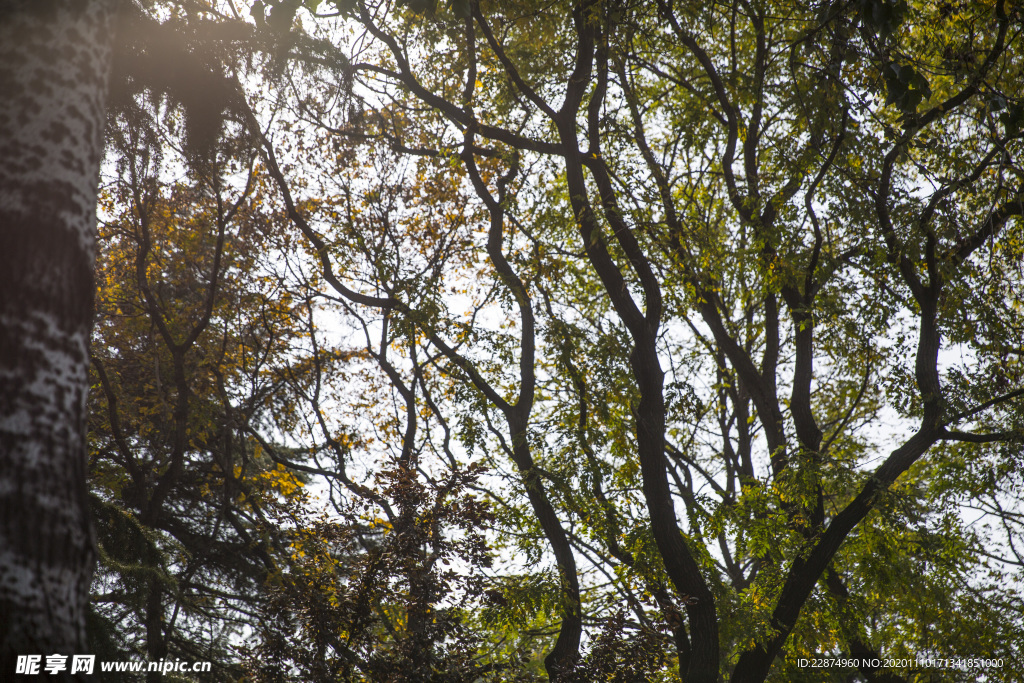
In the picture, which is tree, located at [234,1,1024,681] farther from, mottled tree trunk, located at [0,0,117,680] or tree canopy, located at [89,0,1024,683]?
mottled tree trunk, located at [0,0,117,680]

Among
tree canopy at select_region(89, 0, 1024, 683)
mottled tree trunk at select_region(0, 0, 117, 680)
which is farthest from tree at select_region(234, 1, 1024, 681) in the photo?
mottled tree trunk at select_region(0, 0, 117, 680)

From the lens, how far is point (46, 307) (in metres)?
1.88

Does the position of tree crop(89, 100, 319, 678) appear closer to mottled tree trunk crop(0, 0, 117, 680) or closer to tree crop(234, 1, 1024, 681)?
tree crop(234, 1, 1024, 681)

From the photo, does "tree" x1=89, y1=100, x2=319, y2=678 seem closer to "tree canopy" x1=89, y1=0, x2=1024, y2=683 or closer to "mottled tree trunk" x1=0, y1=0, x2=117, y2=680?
"tree canopy" x1=89, y1=0, x2=1024, y2=683

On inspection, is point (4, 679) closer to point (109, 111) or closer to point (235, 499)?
point (109, 111)

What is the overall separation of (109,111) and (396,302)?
356 cm

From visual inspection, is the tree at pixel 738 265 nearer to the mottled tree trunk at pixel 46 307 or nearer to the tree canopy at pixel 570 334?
the tree canopy at pixel 570 334

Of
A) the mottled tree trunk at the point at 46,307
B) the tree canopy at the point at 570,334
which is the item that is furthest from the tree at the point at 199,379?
the mottled tree trunk at the point at 46,307

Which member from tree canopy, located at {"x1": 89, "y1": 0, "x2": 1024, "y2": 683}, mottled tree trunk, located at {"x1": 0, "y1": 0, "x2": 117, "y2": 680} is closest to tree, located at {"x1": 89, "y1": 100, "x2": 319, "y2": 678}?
tree canopy, located at {"x1": 89, "y1": 0, "x2": 1024, "y2": 683}

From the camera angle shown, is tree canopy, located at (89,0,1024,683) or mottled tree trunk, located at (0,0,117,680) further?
tree canopy, located at (89,0,1024,683)

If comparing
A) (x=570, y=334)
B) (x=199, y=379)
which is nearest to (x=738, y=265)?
(x=570, y=334)

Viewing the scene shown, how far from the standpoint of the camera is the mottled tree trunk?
5.65 feet

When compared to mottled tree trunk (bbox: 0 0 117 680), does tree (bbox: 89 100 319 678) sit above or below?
above

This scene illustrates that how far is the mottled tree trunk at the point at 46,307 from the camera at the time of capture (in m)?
1.72
